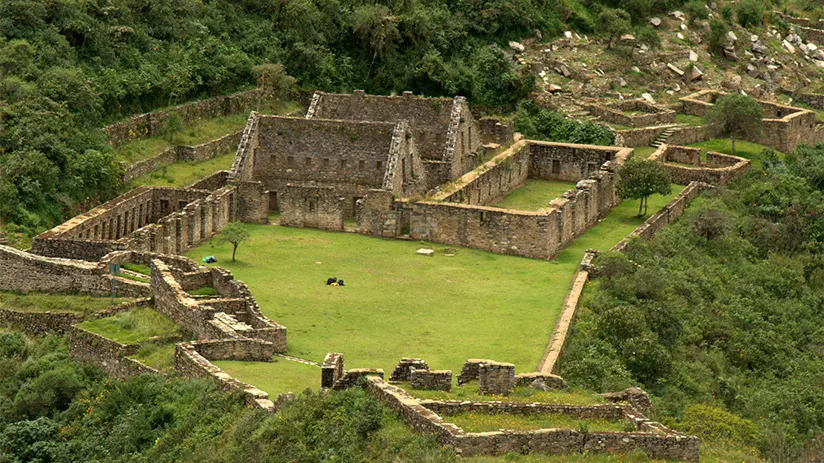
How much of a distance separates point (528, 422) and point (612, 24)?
55.8 m

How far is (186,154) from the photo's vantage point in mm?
71875

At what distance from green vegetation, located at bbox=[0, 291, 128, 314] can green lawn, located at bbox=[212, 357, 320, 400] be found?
7985mm

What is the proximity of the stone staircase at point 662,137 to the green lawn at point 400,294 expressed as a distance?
38.9ft

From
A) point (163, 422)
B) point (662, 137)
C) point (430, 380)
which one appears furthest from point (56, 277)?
point (662, 137)

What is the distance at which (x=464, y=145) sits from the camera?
7538 cm

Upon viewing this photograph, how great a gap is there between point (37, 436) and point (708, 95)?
4916 cm

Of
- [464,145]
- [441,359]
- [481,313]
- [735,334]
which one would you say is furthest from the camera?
[464,145]

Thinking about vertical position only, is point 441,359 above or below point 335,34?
below

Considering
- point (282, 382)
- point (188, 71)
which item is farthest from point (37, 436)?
point (188, 71)

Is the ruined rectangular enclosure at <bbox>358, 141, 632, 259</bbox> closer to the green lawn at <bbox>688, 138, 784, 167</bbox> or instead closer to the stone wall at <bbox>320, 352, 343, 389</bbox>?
the green lawn at <bbox>688, 138, 784, 167</bbox>

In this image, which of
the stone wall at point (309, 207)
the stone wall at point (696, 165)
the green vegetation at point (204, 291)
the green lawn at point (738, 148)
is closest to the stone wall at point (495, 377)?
the green vegetation at point (204, 291)

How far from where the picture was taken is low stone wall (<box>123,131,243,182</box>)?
68.2 meters

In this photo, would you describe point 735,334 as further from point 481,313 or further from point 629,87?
point 629,87

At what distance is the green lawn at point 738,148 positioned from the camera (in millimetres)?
81244
